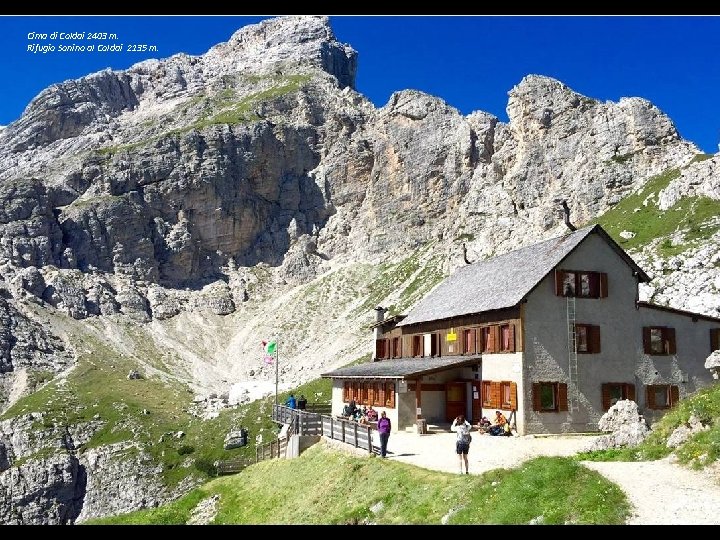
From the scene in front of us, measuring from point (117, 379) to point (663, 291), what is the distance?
8838cm

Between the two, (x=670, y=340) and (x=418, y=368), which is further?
(x=670, y=340)

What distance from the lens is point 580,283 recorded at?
132 feet

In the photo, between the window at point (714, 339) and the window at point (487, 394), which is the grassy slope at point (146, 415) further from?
the window at point (714, 339)

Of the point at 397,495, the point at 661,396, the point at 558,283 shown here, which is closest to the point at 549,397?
the point at 558,283

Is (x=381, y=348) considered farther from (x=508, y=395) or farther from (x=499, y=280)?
(x=508, y=395)

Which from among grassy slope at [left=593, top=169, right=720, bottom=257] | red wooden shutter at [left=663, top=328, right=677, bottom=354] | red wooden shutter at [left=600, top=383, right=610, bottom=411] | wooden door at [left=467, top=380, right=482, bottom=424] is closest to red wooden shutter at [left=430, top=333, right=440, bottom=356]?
wooden door at [left=467, top=380, right=482, bottom=424]

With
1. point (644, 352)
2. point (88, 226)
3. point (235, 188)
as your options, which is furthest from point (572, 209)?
point (88, 226)

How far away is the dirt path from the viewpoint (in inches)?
627

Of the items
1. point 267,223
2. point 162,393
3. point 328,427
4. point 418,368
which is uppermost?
point 267,223

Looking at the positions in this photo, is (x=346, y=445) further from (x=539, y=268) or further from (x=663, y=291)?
Answer: (x=663, y=291)

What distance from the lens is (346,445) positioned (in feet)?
113

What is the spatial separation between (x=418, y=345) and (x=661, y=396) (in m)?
18.2

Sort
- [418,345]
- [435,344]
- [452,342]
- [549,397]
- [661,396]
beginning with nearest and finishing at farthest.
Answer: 1. [549,397]
2. [661,396]
3. [452,342]
4. [435,344]
5. [418,345]
